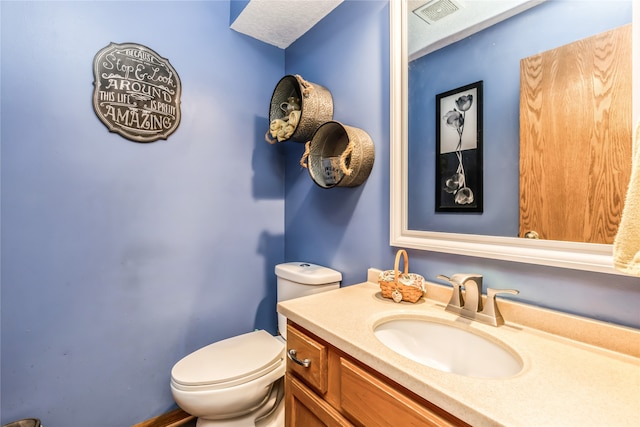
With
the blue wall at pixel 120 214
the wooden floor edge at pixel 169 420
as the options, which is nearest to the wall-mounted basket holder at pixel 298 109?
the blue wall at pixel 120 214

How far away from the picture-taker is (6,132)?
3.70 feet

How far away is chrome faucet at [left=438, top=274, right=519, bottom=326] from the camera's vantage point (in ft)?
2.68

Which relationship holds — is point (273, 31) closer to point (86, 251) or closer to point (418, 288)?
point (86, 251)

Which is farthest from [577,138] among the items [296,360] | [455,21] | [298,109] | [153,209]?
[153,209]

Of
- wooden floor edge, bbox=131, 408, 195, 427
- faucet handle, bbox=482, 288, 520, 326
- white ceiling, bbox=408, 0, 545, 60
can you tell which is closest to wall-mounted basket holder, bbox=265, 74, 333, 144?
white ceiling, bbox=408, 0, 545, 60

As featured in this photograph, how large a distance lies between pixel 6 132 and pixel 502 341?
193cm

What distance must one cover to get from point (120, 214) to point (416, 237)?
139 centimetres

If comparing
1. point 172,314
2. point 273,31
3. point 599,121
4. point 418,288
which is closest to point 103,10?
point 273,31

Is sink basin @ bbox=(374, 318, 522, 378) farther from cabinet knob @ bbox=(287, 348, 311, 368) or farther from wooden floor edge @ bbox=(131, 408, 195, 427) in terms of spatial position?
wooden floor edge @ bbox=(131, 408, 195, 427)

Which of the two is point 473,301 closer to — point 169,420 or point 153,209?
point 153,209

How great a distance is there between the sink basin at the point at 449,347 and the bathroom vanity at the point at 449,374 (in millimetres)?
20

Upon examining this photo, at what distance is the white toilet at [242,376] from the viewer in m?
1.09

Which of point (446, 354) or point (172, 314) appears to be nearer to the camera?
point (446, 354)

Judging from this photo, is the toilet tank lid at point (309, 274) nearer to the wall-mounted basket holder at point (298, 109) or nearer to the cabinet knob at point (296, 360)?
the cabinet knob at point (296, 360)
